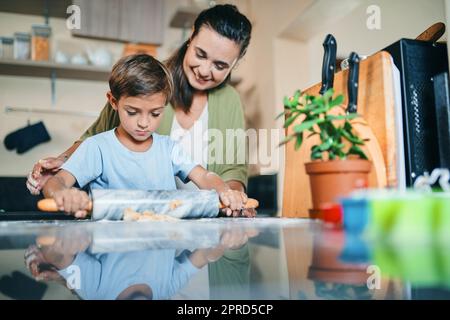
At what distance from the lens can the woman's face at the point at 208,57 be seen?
1.10 metres

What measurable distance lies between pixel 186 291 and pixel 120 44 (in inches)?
84.6

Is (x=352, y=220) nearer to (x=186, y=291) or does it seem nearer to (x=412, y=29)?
(x=186, y=291)

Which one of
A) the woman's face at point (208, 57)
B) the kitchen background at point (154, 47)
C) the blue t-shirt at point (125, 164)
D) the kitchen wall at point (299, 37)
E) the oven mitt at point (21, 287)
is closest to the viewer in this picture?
the oven mitt at point (21, 287)

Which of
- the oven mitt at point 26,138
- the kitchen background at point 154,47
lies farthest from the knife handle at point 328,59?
the oven mitt at point 26,138

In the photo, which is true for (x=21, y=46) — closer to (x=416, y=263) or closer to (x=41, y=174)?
(x=41, y=174)

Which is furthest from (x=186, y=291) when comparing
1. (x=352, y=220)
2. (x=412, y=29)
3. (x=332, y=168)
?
(x=412, y=29)

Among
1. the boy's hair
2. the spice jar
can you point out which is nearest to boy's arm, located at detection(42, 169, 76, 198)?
the boy's hair

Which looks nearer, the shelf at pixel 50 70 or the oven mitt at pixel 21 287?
the oven mitt at pixel 21 287

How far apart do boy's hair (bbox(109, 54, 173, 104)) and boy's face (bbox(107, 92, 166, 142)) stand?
0.04ft

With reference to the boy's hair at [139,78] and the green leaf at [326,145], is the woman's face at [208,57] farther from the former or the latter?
the green leaf at [326,145]

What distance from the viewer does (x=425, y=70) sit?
A: 735mm

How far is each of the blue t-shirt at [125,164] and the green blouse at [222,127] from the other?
0.12m

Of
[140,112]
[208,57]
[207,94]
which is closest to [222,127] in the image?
[207,94]

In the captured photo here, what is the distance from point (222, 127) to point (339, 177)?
0.69 metres
